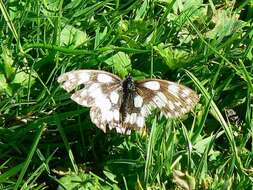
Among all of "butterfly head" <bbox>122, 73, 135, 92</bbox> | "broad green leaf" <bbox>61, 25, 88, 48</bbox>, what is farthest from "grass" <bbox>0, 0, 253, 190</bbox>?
"butterfly head" <bbox>122, 73, 135, 92</bbox>

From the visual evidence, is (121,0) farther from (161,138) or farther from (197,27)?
(161,138)

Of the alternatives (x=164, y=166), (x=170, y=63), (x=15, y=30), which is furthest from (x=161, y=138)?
(x=15, y=30)

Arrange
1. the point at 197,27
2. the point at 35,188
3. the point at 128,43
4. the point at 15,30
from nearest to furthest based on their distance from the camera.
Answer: the point at 35,188 → the point at 15,30 → the point at 128,43 → the point at 197,27

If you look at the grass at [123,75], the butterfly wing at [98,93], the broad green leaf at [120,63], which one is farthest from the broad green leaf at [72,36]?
the butterfly wing at [98,93]

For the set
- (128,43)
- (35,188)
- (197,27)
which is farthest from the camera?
(197,27)

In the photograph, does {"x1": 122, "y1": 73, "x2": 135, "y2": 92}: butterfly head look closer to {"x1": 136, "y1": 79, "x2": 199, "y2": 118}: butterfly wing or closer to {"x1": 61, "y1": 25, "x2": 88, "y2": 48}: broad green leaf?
{"x1": 136, "y1": 79, "x2": 199, "y2": 118}: butterfly wing

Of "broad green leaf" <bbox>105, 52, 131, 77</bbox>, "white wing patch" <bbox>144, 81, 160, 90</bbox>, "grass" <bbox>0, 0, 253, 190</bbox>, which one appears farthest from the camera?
"broad green leaf" <bbox>105, 52, 131, 77</bbox>

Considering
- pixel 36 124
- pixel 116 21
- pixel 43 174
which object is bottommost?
pixel 43 174
